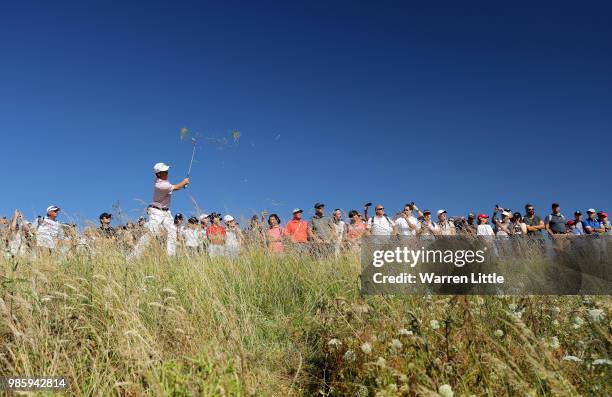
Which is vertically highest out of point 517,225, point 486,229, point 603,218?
point 603,218

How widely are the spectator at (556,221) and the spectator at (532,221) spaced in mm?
179

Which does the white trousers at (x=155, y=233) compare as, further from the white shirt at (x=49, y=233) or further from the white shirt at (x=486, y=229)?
the white shirt at (x=486, y=229)

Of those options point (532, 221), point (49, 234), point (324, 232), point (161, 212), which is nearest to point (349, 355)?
point (324, 232)

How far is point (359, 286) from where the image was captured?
5402mm

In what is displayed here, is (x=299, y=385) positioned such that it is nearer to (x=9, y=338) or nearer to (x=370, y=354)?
(x=370, y=354)

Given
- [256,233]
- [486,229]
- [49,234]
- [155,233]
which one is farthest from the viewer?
[486,229]

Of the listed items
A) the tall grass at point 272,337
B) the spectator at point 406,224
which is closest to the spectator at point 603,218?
the spectator at point 406,224

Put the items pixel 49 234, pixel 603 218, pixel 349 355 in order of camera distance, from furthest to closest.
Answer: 1. pixel 603 218
2. pixel 49 234
3. pixel 349 355

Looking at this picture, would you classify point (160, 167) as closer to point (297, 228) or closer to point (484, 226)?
point (297, 228)

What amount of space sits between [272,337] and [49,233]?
3.92 meters

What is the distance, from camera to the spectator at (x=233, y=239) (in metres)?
6.68

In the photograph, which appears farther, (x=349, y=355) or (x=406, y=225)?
A: (x=406, y=225)

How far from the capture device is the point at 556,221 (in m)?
13.3

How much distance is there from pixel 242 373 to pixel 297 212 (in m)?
8.15
